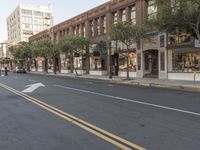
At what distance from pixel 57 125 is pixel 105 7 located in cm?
3237

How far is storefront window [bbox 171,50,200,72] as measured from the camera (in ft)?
81.1

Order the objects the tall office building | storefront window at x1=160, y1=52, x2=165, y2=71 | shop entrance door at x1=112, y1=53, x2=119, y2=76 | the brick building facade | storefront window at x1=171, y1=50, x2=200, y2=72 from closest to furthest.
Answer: storefront window at x1=171, y1=50, x2=200, y2=72, storefront window at x1=160, y1=52, x2=165, y2=71, the brick building facade, shop entrance door at x1=112, y1=53, x2=119, y2=76, the tall office building

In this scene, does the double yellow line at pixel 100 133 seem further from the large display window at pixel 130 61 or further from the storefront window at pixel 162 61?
the large display window at pixel 130 61

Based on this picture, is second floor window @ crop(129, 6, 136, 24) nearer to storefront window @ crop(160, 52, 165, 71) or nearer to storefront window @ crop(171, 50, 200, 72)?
storefront window @ crop(160, 52, 165, 71)

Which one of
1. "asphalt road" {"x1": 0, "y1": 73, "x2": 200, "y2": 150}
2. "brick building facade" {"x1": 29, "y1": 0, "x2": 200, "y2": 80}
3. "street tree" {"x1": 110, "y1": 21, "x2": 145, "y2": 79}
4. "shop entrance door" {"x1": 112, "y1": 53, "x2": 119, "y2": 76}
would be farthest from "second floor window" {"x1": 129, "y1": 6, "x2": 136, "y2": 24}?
"asphalt road" {"x1": 0, "y1": 73, "x2": 200, "y2": 150}

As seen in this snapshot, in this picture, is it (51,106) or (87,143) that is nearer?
(87,143)

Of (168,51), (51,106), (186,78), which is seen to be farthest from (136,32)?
(51,106)

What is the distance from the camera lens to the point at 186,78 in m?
25.4

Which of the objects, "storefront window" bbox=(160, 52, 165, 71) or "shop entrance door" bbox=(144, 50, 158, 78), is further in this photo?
"shop entrance door" bbox=(144, 50, 158, 78)

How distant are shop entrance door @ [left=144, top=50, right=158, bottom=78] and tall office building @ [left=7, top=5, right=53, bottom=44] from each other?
92.4 metres

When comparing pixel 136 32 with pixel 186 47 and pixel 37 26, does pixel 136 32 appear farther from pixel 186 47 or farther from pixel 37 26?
pixel 37 26

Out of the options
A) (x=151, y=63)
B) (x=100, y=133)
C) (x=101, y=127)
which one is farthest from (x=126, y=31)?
(x=100, y=133)

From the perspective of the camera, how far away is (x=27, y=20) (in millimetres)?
124125

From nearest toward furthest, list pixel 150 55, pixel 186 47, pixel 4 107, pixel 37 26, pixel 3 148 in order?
pixel 3 148 → pixel 4 107 → pixel 186 47 → pixel 150 55 → pixel 37 26
